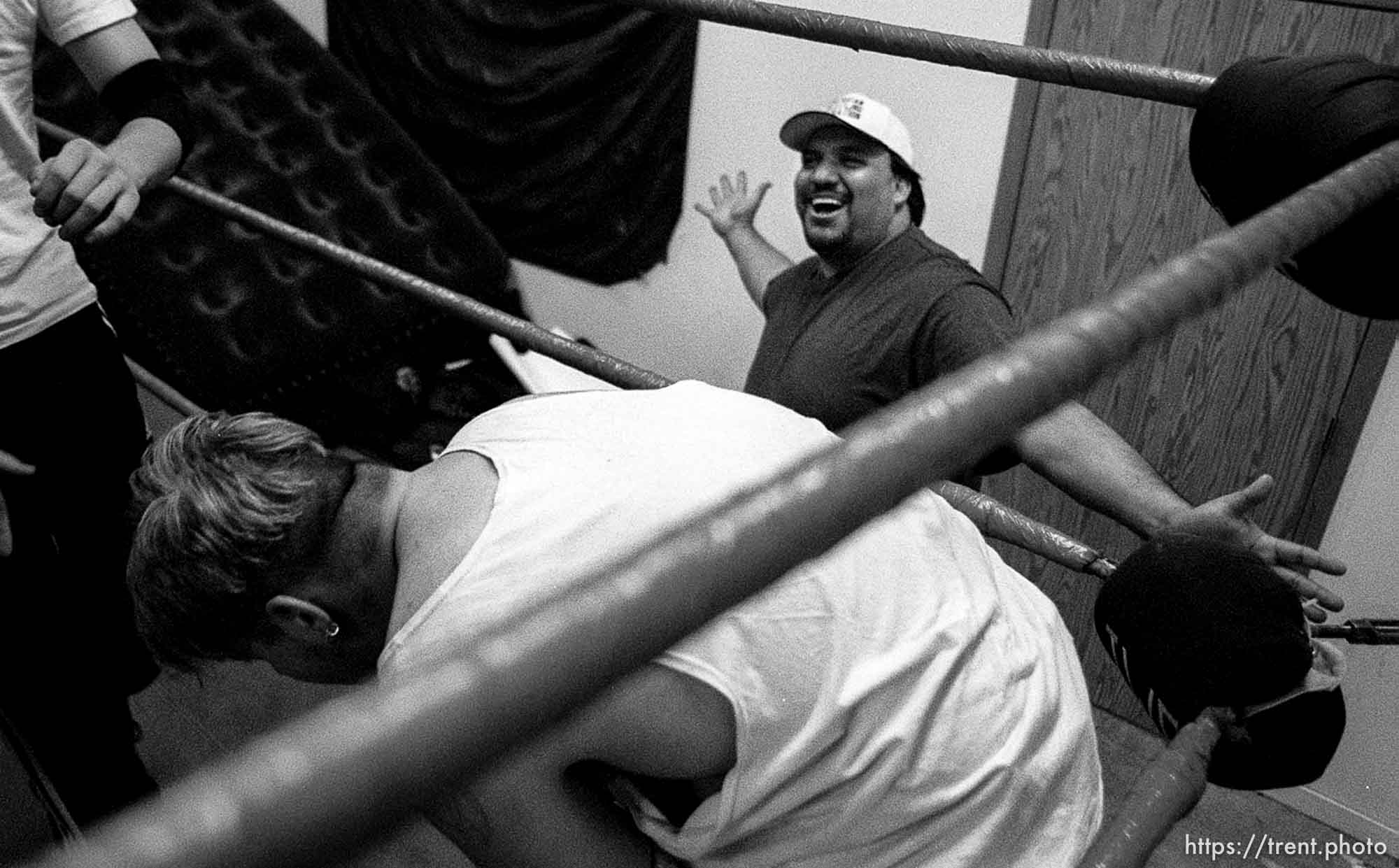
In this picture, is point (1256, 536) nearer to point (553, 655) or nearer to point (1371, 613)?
point (553, 655)

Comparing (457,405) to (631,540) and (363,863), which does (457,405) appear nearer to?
(363,863)

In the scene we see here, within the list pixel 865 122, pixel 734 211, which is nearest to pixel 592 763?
pixel 865 122

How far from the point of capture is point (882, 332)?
1867mm

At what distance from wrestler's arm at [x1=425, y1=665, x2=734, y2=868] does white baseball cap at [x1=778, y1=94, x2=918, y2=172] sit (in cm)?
156

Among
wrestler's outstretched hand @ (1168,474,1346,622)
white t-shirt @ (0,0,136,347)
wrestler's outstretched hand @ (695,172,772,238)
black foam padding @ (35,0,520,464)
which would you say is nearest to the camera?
wrestler's outstretched hand @ (1168,474,1346,622)

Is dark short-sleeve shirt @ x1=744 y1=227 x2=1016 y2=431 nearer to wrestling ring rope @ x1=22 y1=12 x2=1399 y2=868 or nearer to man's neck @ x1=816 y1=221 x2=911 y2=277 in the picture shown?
man's neck @ x1=816 y1=221 x2=911 y2=277

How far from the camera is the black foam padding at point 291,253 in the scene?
294 centimetres

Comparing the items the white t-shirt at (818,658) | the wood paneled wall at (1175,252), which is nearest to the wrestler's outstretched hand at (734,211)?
the wood paneled wall at (1175,252)

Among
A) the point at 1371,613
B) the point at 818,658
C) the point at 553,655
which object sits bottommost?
the point at 1371,613

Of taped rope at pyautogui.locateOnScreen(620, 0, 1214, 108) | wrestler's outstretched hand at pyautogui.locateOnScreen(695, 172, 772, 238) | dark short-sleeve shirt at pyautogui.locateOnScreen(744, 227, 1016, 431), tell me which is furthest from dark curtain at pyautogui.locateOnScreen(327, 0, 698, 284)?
taped rope at pyautogui.locateOnScreen(620, 0, 1214, 108)

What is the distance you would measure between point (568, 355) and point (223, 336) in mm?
1892

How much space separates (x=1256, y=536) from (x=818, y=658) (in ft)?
1.31

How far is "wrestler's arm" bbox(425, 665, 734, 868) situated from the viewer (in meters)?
0.80

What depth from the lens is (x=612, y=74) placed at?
3260 millimetres
